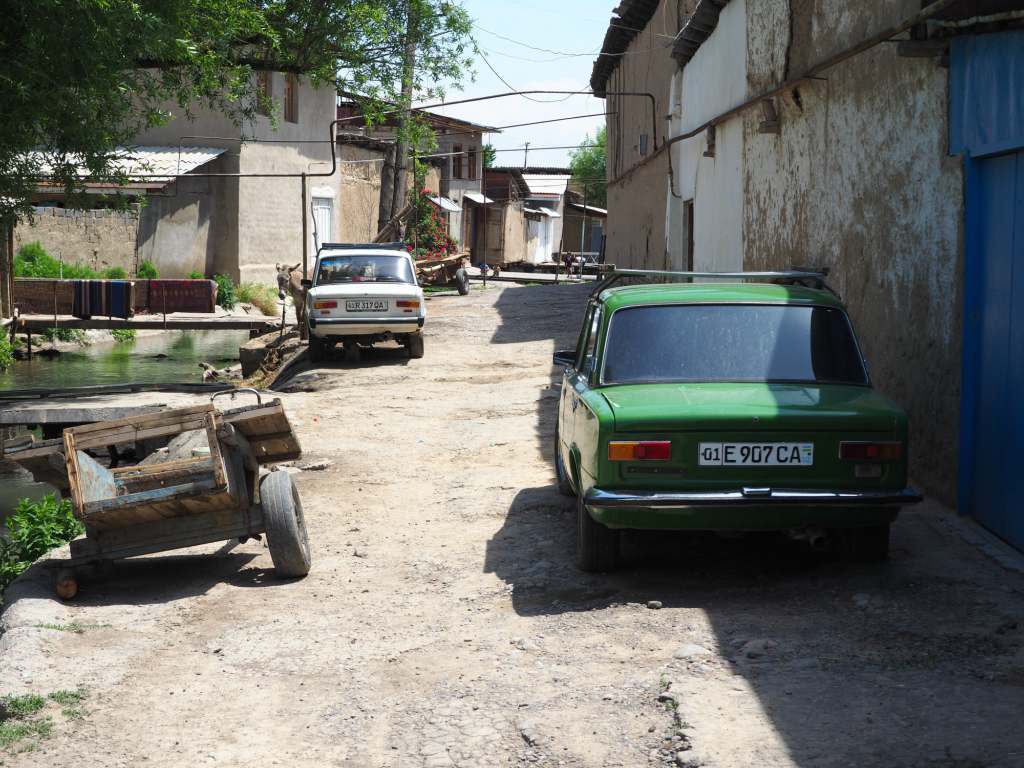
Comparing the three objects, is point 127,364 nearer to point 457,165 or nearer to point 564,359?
point 564,359

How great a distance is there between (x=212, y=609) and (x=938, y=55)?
5.49m

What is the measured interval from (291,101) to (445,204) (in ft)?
40.6

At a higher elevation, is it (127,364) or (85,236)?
(85,236)

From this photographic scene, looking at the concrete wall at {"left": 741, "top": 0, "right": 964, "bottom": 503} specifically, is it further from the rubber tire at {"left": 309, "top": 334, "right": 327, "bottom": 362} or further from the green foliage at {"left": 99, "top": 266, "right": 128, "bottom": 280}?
the green foliage at {"left": 99, "top": 266, "right": 128, "bottom": 280}

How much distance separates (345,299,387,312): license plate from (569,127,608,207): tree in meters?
57.8

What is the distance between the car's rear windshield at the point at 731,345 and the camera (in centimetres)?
623

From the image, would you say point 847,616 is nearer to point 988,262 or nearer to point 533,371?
point 988,262

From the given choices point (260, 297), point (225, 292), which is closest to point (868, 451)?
point (225, 292)

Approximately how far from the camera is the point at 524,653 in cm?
521

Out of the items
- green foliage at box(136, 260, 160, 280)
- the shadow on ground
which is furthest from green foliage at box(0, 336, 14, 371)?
the shadow on ground

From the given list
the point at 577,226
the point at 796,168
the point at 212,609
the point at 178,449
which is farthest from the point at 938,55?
the point at 577,226

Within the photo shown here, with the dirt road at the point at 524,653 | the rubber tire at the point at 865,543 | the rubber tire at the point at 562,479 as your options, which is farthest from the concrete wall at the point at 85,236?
the rubber tire at the point at 865,543

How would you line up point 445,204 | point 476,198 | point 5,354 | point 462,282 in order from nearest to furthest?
point 5,354
point 462,282
point 445,204
point 476,198

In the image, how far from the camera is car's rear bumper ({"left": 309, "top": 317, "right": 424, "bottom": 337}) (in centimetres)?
1706
